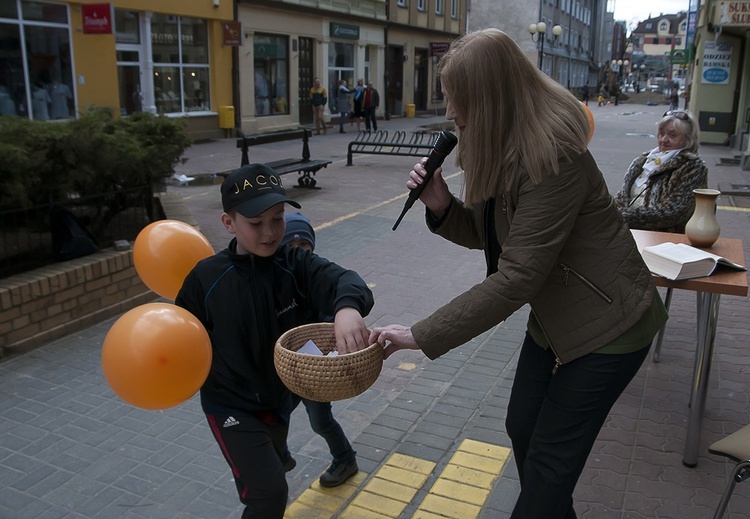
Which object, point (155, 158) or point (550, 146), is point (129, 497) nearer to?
point (550, 146)

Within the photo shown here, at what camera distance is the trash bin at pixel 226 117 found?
20.6 m

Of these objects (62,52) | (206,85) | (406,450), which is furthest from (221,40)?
(406,450)

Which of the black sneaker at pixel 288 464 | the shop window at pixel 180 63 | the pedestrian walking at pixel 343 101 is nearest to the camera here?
the black sneaker at pixel 288 464

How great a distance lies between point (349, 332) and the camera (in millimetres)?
2213

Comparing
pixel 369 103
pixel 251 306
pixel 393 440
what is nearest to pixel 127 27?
pixel 369 103

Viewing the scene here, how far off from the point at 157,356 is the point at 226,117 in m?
19.5

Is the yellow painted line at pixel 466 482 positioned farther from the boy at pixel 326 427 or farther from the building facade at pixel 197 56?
the building facade at pixel 197 56

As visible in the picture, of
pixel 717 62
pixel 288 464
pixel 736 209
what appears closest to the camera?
pixel 288 464

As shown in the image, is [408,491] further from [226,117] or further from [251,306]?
[226,117]

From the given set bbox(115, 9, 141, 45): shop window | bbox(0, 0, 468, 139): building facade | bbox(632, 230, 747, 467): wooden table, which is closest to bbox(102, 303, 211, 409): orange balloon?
bbox(632, 230, 747, 467): wooden table

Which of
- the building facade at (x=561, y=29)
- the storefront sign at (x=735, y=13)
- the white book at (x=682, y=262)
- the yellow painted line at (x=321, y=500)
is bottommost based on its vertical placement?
the yellow painted line at (x=321, y=500)

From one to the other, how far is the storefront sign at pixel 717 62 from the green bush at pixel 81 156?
1785 cm

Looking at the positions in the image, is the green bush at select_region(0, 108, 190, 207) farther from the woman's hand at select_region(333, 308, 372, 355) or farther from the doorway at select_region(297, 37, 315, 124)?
the doorway at select_region(297, 37, 315, 124)

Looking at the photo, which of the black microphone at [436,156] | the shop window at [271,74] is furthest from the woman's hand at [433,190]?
the shop window at [271,74]
